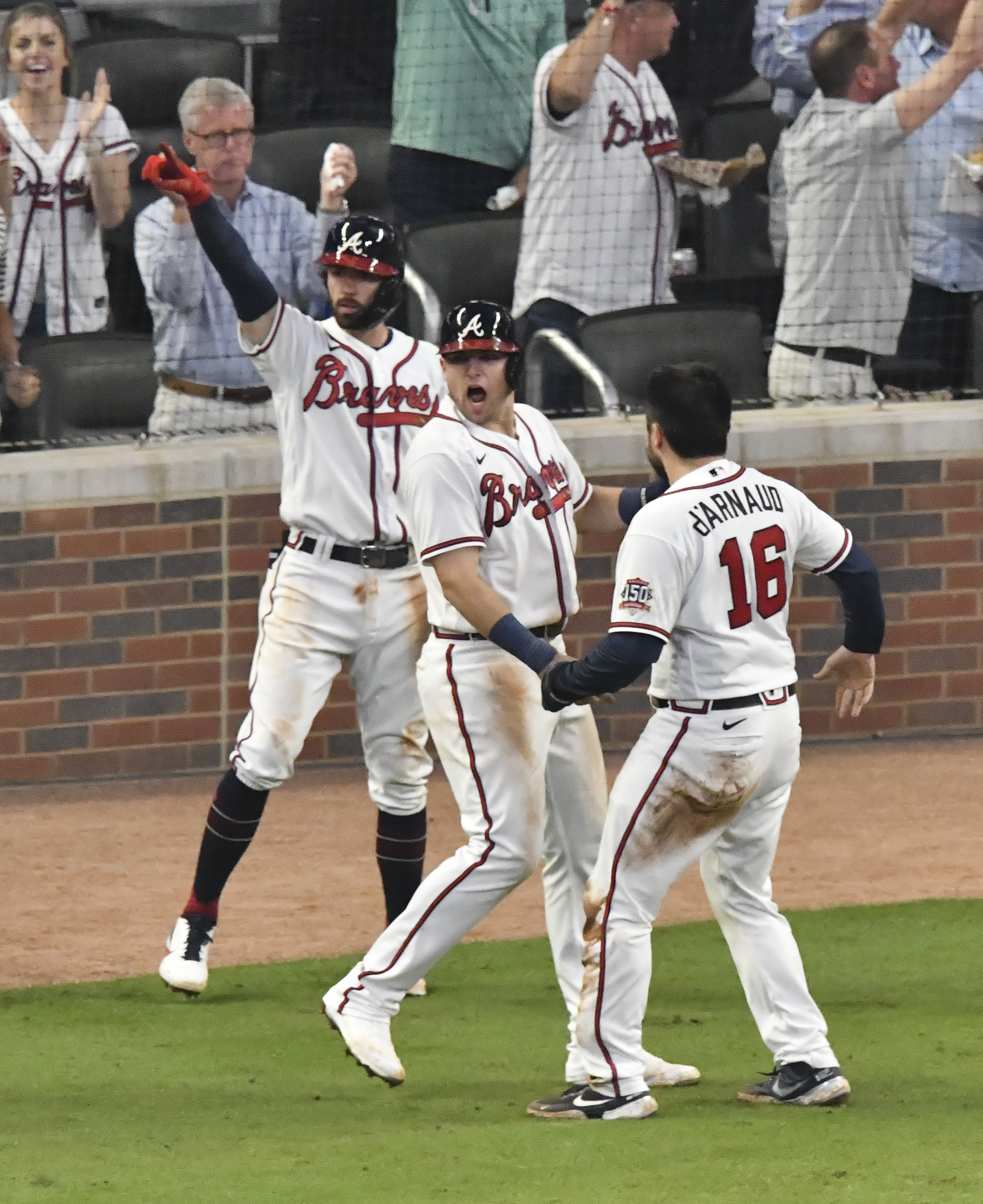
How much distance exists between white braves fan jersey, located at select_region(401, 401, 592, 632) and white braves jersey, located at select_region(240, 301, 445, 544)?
29.3 inches

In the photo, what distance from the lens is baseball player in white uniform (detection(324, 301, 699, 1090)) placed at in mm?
4402

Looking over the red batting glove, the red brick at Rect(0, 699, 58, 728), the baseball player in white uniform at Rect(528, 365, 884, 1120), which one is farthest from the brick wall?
the baseball player in white uniform at Rect(528, 365, 884, 1120)

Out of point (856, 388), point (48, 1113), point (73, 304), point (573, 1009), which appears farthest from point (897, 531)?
point (48, 1113)

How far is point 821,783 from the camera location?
7395mm

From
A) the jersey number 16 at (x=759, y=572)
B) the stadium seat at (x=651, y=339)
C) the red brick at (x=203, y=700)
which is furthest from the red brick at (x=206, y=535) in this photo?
the jersey number 16 at (x=759, y=572)

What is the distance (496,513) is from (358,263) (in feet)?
3.47

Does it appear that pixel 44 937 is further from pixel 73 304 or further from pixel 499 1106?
pixel 73 304

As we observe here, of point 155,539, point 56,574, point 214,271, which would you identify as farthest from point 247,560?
point 214,271

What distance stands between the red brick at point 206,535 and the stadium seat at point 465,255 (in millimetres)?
1186

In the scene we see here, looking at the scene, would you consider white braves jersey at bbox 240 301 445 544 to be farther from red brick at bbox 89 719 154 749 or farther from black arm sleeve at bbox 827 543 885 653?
red brick at bbox 89 719 154 749

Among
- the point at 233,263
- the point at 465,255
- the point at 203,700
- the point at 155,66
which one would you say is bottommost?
the point at 203,700

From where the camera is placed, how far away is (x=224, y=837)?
17.7ft

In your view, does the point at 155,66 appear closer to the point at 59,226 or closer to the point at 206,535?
the point at 59,226

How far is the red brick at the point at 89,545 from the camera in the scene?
7492 mm
